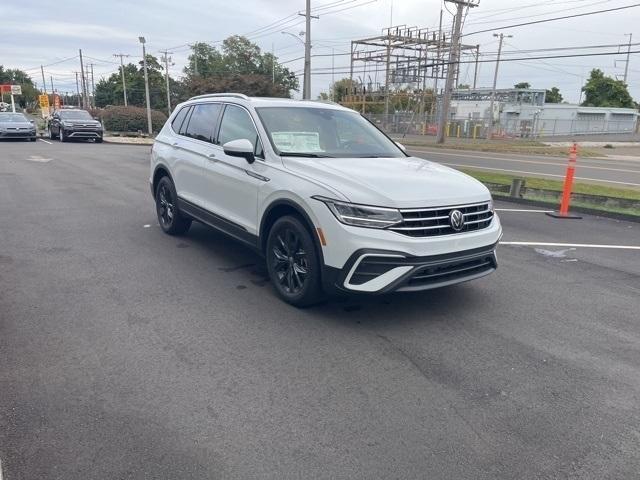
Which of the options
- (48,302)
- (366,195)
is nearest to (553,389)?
(366,195)

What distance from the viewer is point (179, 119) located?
7.28 meters

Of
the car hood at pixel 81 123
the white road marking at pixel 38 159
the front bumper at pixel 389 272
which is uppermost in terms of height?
the car hood at pixel 81 123

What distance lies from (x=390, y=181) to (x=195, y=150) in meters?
2.91

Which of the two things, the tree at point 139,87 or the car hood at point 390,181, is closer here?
the car hood at point 390,181

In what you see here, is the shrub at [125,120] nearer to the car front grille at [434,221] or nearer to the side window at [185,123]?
the side window at [185,123]

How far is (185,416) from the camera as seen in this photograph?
3174 mm

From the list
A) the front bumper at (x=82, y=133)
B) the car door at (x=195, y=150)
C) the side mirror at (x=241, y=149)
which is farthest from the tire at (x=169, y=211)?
the front bumper at (x=82, y=133)

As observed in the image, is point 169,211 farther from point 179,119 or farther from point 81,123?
point 81,123

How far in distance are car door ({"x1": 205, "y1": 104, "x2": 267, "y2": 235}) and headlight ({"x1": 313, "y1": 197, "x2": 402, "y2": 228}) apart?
1116mm

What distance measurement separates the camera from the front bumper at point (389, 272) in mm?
4168

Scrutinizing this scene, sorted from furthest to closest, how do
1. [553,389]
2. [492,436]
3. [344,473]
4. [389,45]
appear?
[389,45], [553,389], [492,436], [344,473]

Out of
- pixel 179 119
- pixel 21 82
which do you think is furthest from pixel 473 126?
pixel 21 82

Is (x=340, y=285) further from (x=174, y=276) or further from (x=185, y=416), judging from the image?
(x=174, y=276)

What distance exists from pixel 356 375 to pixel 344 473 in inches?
40.0
